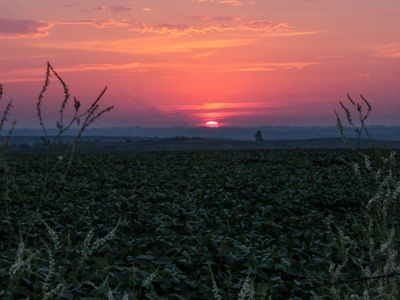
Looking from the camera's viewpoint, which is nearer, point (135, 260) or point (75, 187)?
point (135, 260)

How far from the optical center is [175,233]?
1341 cm

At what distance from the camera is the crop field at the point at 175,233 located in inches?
290

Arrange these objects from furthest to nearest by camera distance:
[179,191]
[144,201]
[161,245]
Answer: [179,191], [144,201], [161,245]

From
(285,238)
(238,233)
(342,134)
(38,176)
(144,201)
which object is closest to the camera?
(342,134)

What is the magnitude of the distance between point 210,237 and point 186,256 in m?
1.65

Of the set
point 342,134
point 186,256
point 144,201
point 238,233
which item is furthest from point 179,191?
point 342,134

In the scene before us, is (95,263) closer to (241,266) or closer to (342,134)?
(241,266)

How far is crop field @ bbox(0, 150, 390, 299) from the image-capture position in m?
7.36

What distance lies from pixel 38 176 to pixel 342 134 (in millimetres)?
27947

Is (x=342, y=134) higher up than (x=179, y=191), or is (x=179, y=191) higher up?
(x=342, y=134)

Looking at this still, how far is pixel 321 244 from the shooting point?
12.0 m

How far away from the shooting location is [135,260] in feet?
32.5

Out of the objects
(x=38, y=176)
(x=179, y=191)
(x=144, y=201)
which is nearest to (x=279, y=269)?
(x=144, y=201)

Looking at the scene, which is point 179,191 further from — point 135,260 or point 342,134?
point 342,134
